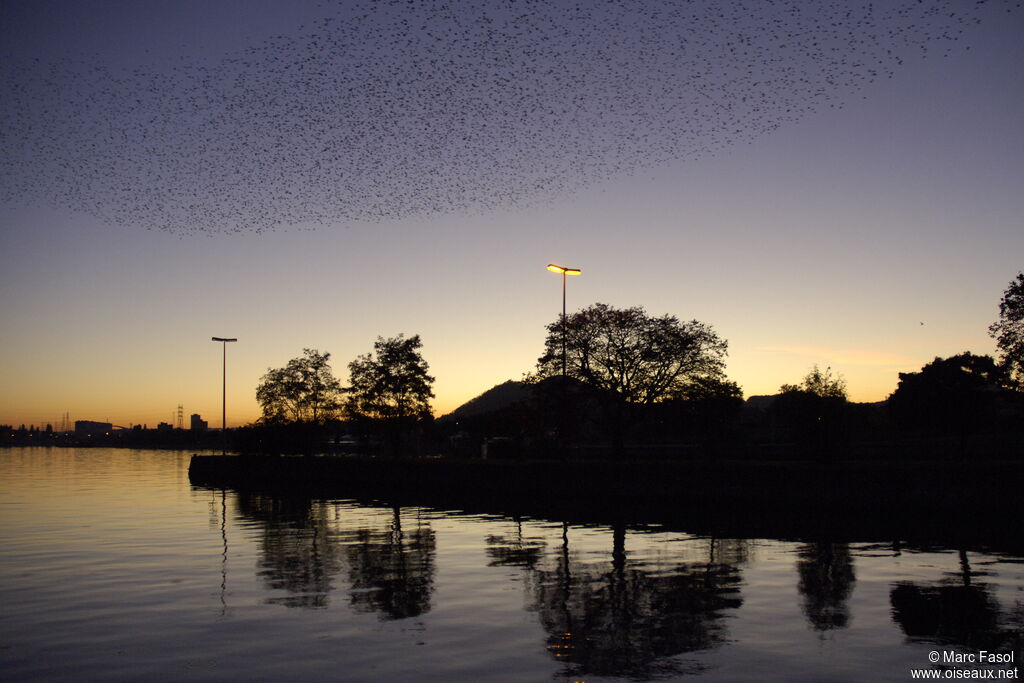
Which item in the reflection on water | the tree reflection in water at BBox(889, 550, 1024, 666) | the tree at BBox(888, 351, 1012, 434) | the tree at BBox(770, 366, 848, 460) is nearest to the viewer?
the reflection on water

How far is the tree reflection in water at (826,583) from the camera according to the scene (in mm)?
14094

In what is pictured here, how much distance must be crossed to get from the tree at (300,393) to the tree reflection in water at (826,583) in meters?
71.2

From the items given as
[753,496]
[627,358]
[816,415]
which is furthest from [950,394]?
[753,496]

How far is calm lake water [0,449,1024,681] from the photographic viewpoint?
11.2 metres

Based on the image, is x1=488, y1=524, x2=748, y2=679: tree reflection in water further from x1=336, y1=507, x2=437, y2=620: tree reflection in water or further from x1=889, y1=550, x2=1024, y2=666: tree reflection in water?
x1=889, y1=550, x2=1024, y2=666: tree reflection in water

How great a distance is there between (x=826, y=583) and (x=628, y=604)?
495 cm

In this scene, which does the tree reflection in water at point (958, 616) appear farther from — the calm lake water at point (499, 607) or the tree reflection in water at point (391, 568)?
the tree reflection in water at point (391, 568)

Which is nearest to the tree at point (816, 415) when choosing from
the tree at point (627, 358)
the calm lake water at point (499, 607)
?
the tree at point (627, 358)

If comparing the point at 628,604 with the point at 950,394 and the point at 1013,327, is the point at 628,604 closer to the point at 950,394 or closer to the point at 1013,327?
the point at 1013,327

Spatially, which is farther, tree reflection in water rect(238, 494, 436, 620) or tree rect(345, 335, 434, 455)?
tree rect(345, 335, 434, 455)

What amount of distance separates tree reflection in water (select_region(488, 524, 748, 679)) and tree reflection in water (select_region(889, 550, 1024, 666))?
3.06 metres

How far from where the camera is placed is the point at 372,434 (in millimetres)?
80750

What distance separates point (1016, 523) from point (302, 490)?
157 ft

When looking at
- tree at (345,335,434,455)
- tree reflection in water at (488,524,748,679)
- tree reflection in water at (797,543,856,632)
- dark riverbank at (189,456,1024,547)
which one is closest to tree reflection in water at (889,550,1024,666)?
tree reflection in water at (797,543,856,632)
